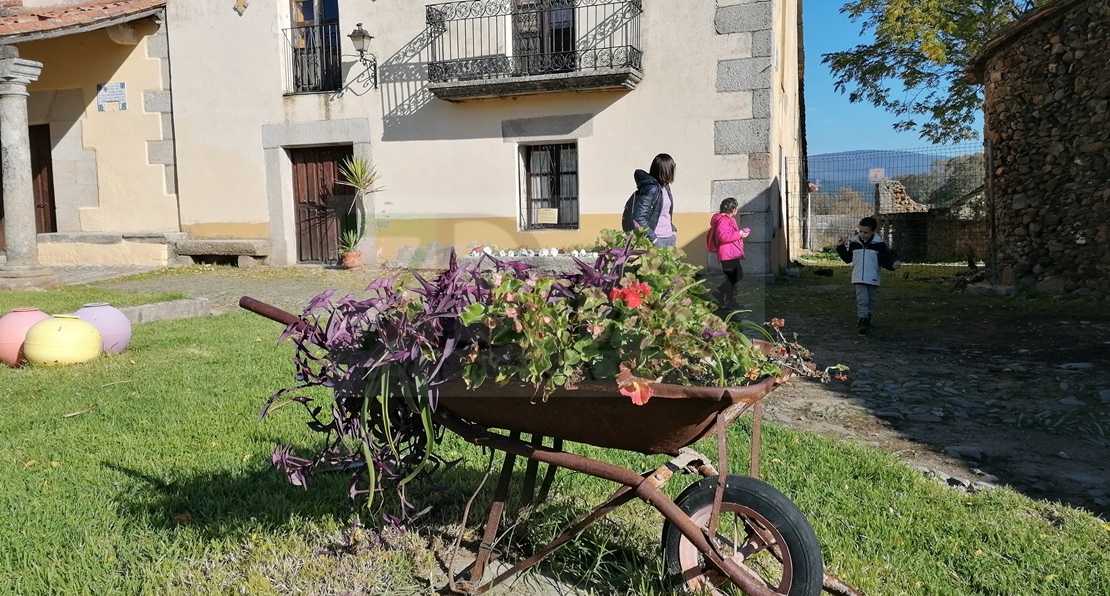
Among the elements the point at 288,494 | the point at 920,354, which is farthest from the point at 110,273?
the point at 920,354

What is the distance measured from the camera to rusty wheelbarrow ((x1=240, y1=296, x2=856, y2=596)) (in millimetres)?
1993

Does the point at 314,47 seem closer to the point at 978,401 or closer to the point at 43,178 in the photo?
the point at 43,178

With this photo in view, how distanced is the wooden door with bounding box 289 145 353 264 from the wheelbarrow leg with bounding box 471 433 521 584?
10.4 metres

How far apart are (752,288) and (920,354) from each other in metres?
3.96

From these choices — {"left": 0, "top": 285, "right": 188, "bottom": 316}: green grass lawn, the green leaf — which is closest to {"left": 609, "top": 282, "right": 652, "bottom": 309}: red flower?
the green leaf

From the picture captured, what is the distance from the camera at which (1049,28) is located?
27.4ft

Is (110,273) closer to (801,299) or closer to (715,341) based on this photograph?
(801,299)

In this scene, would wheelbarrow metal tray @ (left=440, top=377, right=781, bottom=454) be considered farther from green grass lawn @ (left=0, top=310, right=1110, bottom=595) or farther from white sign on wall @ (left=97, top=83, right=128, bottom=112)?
white sign on wall @ (left=97, top=83, right=128, bottom=112)

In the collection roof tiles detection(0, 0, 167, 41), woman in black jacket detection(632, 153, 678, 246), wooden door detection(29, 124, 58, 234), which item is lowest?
woman in black jacket detection(632, 153, 678, 246)

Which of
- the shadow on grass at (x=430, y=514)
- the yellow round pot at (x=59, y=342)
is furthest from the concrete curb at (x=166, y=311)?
the shadow on grass at (x=430, y=514)

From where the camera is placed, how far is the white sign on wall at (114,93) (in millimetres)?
12555

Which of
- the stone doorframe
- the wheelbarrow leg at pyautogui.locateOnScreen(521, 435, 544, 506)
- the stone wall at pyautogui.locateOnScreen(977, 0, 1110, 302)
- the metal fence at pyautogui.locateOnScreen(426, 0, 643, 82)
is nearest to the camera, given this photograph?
the wheelbarrow leg at pyautogui.locateOnScreen(521, 435, 544, 506)

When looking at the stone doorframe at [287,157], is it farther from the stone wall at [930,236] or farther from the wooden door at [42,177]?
the stone wall at [930,236]

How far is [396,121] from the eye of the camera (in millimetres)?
11539
